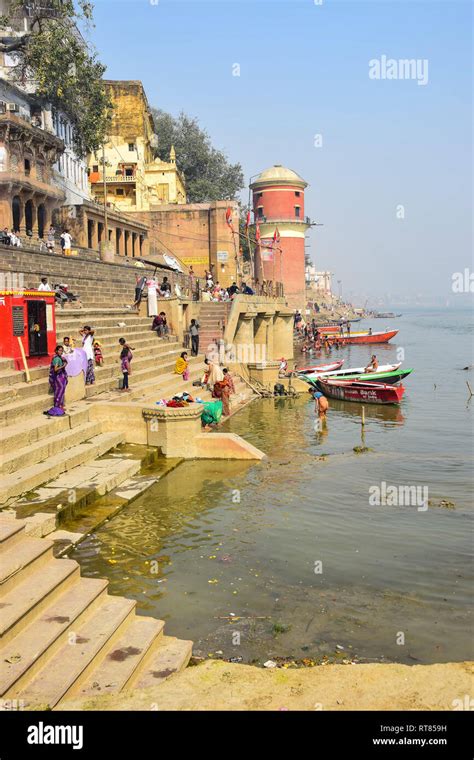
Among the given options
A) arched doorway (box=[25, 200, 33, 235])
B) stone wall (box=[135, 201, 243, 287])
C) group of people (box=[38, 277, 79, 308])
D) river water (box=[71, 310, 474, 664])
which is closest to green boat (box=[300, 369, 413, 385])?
river water (box=[71, 310, 474, 664])

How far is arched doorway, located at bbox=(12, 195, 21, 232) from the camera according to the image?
3067 centimetres

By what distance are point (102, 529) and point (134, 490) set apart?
173cm

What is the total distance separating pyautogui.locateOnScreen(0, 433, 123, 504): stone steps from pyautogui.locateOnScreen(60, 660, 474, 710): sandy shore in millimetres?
4870

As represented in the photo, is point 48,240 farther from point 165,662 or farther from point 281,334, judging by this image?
point 165,662

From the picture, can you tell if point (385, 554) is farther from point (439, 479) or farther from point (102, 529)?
point (439, 479)

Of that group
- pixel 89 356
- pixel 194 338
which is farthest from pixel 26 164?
pixel 89 356

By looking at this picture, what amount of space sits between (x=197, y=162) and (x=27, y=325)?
59171mm

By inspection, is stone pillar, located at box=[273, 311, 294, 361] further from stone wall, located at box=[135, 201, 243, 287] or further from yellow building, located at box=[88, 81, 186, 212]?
yellow building, located at box=[88, 81, 186, 212]

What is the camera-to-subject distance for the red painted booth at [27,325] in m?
12.7

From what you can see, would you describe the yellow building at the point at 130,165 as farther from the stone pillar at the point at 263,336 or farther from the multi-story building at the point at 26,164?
the stone pillar at the point at 263,336

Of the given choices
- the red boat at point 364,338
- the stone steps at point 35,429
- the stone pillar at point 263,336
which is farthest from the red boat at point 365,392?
the red boat at point 364,338

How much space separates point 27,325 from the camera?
42.9 feet

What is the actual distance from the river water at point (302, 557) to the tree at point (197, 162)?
5452cm

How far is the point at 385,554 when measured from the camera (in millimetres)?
9336
